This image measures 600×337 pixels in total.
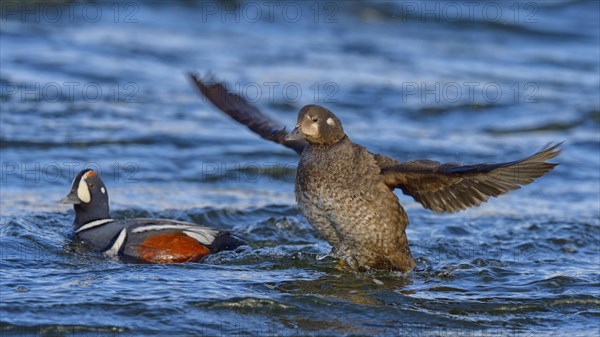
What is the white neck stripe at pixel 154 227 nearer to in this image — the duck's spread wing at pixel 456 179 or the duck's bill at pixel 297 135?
the duck's bill at pixel 297 135

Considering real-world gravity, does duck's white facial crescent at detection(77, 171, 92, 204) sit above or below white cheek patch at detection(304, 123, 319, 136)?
below

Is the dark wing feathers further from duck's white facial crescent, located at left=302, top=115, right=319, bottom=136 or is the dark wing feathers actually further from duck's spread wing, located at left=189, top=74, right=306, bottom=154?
duck's spread wing, located at left=189, top=74, right=306, bottom=154

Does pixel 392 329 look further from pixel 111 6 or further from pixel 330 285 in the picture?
pixel 111 6

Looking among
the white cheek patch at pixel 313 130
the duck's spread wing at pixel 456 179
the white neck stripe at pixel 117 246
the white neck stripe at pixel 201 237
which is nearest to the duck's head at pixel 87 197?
the white neck stripe at pixel 117 246

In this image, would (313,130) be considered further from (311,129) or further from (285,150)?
(285,150)

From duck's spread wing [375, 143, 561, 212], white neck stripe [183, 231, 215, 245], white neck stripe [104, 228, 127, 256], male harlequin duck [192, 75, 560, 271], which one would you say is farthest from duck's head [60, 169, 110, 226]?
duck's spread wing [375, 143, 561, 212]

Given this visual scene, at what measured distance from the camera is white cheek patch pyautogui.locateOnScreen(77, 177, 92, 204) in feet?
32.2

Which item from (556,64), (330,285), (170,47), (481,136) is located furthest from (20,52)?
(330,285)

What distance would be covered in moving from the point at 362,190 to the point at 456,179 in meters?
0.74

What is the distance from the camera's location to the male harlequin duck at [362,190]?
8266 millimetres

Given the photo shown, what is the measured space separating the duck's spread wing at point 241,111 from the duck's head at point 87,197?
1.30 m

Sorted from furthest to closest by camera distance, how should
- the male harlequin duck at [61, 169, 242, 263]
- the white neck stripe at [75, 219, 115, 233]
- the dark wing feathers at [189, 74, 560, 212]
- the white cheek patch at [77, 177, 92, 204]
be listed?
the white cheek patch at [77, 177, 92, 204], the white neck stripe at [75, 219, 115, 233], the male harlequin duck at [61, 169, 242, 263], the dark wing feathers at [189, 74, 560, 212]

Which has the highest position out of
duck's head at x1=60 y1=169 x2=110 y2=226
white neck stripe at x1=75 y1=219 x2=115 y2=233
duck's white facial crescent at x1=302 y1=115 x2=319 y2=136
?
duck's white facial crescent at x1=302 y1=115 x2=319 y2=136

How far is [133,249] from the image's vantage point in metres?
9.18
